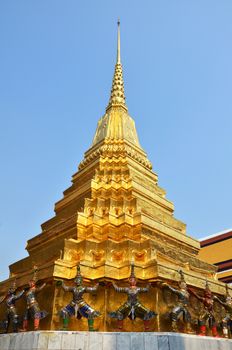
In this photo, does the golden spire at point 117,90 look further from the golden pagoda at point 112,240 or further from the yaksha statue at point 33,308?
the yaksha statue at point 33,308

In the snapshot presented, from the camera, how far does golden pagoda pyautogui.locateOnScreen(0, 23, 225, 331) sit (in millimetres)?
11578

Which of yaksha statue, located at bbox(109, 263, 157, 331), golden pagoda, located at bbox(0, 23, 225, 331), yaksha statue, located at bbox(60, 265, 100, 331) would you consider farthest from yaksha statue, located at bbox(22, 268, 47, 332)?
yaksha statue, located at bbox(109, 263, 157, 331)

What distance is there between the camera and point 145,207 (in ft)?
52.9

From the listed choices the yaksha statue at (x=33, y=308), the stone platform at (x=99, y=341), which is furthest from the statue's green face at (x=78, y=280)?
the stone platform at (x=99, y=341)

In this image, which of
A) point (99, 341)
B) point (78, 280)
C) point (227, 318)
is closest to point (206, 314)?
point (227, 318)

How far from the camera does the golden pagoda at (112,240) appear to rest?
11578 mm

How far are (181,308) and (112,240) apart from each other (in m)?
3.87

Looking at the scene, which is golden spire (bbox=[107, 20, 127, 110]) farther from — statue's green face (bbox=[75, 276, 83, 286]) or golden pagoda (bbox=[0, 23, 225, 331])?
statue's green face (bbox=[75, 276, 83, 286])

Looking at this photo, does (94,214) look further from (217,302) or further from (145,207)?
(217,302)

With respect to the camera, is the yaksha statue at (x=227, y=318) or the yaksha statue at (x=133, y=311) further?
the yaksha statue at (x=227, y=318)

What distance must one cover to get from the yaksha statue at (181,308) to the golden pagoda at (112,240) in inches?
18.8

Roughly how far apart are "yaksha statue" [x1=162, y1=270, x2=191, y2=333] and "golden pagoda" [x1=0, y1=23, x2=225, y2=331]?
477mm

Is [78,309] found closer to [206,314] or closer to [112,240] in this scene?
[112,240]

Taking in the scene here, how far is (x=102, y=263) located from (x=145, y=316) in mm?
2387
